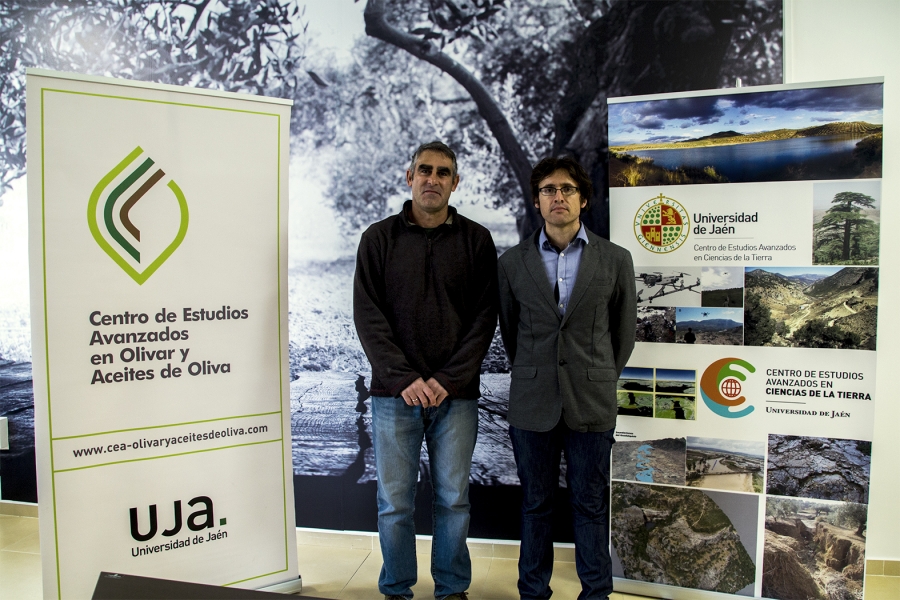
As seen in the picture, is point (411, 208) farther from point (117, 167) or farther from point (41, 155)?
point (41, 155)

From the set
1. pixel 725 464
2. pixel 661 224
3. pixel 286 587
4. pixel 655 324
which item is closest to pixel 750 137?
pixel 661 224

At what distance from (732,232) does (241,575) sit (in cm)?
227

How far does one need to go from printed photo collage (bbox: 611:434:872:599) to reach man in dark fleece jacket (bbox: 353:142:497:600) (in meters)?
0.71

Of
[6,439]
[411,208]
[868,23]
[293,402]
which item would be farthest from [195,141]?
[868,23]

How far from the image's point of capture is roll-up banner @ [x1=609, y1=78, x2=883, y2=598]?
6.93ft

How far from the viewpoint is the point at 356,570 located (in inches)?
103

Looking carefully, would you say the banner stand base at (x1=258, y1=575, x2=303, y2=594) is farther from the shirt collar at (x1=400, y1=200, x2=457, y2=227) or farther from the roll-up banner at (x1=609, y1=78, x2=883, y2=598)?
the shirt collar at (x1=400, y1=200, x2=457, y2=227)

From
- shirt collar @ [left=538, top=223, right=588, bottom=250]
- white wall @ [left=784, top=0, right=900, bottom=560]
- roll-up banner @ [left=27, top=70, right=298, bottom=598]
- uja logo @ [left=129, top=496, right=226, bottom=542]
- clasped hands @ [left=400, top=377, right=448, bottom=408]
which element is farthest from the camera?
white wall @ [left=784, top=0, right=900, bottom=560]

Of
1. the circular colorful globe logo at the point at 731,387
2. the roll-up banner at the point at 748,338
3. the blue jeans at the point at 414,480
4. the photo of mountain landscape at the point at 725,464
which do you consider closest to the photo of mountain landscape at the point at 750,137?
the roll-up banner at the point at 748,338

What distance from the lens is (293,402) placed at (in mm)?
2879

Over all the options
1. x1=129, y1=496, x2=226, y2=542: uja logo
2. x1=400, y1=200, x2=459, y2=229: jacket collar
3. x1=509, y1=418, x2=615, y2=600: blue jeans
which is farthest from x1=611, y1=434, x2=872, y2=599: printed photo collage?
x1=129, y1=496, x2=226, y2=542: uja logo

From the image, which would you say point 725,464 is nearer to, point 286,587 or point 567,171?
point 567,171

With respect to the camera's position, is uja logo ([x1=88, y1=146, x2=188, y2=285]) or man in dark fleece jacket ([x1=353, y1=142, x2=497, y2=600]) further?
man in dark fleece jacket ([x1=353, y1=142, x2=497, y2=600])

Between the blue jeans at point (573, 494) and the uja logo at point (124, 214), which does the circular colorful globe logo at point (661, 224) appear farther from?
the uja logo at point (124, 214)
